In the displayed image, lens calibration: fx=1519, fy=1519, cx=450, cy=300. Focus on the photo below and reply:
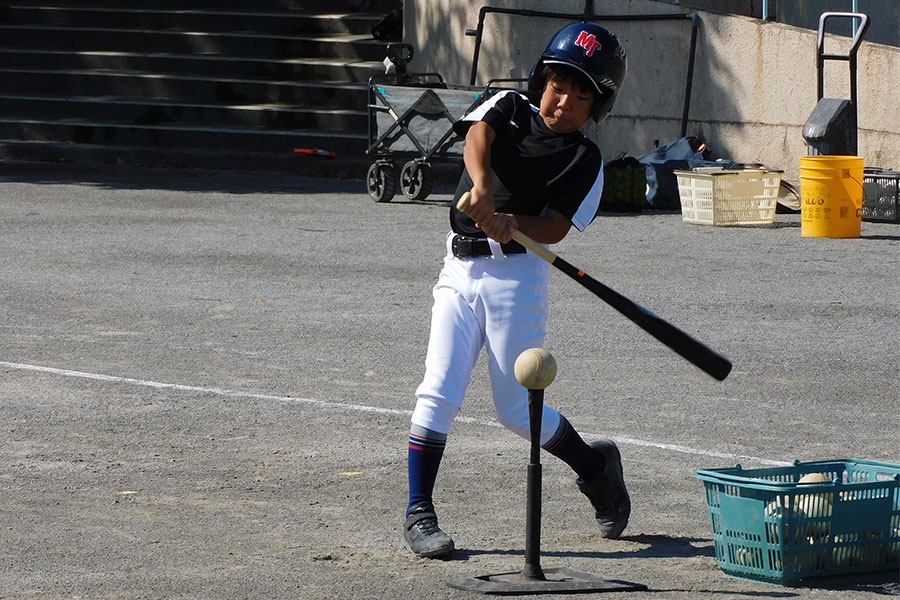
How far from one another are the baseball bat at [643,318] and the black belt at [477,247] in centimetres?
19

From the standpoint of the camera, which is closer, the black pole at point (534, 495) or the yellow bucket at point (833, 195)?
the black pole at point (534, 495)

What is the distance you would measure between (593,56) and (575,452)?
1454 mm

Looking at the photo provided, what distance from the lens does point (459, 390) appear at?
5.36 m

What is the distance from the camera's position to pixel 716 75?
60.9 feet

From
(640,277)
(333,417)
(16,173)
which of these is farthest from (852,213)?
(16,173)

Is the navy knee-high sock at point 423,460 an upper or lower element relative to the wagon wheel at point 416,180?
upper

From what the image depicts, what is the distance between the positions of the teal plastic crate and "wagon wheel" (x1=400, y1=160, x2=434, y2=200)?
12357 mm

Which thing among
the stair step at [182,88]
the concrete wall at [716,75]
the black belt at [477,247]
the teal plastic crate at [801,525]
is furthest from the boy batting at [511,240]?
the stair step at [182,88]

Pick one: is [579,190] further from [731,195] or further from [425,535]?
[731,195]

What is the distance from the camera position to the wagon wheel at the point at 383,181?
56.6 ft

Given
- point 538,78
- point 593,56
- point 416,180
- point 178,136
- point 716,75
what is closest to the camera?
point 593,56

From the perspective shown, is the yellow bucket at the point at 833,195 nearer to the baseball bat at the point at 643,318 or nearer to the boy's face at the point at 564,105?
the boy's face at the point at 564,105

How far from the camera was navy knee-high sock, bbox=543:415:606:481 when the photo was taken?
5.57 m

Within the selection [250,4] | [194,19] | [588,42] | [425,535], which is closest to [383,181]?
[194,19]
